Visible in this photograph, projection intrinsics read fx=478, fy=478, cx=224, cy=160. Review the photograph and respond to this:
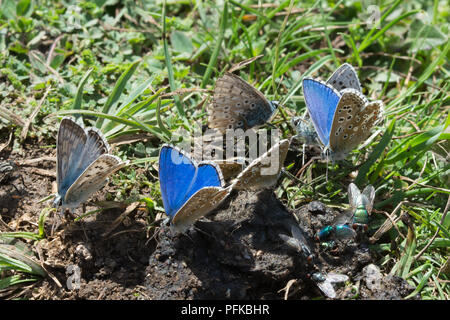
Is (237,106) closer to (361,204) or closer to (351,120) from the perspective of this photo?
(351,120)

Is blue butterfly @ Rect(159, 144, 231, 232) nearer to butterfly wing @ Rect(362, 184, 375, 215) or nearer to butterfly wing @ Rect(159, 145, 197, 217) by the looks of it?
butterfly wing @ Rect(159, 145, 197, 217)

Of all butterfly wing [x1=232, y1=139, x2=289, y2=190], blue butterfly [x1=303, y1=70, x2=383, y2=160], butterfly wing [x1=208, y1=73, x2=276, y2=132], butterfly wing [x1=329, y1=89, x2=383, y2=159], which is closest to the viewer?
butterfly wing [x1=232, y1=139, x2=289, y2=190]

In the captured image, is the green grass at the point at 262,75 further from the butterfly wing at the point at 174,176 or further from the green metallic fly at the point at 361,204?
the butterfly wing at the point at 174,176

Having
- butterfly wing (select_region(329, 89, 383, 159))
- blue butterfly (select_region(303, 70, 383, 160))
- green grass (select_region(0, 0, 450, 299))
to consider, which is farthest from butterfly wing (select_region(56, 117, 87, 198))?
butterfly wing (select_region(329, 89, 383, 159))

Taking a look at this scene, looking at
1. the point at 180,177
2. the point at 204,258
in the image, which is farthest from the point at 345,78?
the point at 204,258

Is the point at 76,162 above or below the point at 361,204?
above

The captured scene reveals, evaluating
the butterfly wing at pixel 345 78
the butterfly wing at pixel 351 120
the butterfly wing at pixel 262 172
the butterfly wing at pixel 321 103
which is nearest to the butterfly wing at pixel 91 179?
the butterfly wing at pixel 262 172

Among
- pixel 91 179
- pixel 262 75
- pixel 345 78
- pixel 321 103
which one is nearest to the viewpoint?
pixel 91 179
